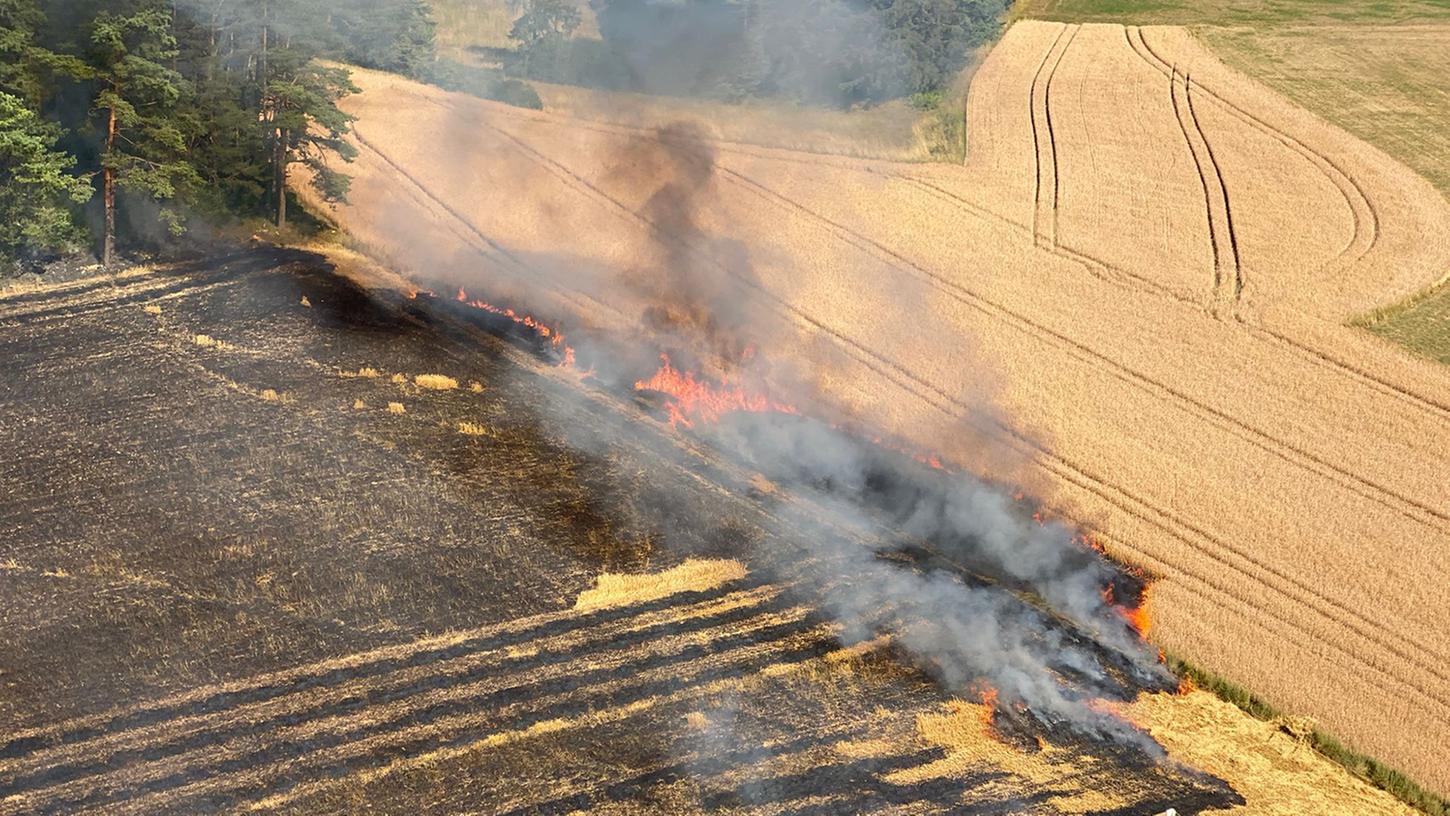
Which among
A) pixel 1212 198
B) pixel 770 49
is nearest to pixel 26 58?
pixel 770 49

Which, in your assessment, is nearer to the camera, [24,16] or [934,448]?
[934,448]

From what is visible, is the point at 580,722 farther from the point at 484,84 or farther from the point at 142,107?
the point at 484,84

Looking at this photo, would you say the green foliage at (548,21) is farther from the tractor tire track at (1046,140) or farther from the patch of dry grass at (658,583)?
the patch of dry grass at (658,583)

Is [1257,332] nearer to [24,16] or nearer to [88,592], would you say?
[88,592]

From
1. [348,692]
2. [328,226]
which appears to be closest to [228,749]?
A: [348,692]

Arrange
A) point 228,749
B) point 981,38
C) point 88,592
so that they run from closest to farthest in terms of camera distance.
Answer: point 228,749 < point 88,592 < point 981,38

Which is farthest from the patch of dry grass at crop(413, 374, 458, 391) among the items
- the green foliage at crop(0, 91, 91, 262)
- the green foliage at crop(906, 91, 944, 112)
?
the green foliage at crop(906, 91, 944, 112)

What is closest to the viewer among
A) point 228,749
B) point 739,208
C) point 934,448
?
point 228,749

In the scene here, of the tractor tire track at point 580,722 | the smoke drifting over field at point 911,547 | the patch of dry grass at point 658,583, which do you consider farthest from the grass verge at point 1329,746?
the patch of dry grass at point 658,583

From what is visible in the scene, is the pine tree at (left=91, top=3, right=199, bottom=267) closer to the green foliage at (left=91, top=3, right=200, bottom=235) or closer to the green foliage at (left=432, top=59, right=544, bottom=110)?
the green foliage at (left=91, top=3, right=200, bottom=235)
